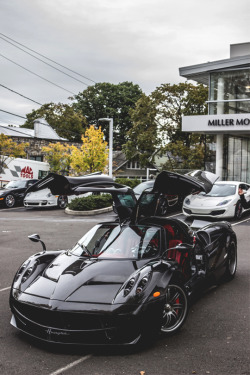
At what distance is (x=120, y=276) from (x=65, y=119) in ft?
188

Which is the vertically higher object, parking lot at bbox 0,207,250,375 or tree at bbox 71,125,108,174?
tree at bbox 71,125,108,174

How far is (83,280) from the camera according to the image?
15.6ft

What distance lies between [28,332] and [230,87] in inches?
1002

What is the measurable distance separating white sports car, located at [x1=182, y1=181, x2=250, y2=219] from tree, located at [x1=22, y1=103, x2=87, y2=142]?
144 feet

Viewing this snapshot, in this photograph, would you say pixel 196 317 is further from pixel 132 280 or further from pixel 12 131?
pixel 12 131

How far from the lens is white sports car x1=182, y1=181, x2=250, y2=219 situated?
15.3 metres

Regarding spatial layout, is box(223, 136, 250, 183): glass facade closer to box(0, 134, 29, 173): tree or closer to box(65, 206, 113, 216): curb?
box(65, 206, 113, 216): curb

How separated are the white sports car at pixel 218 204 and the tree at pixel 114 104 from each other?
44.4 meters

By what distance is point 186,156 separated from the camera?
35.9 meters

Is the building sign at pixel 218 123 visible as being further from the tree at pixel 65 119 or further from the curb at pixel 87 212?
the tree at pixel 65 119

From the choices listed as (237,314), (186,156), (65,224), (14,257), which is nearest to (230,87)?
(186,156)

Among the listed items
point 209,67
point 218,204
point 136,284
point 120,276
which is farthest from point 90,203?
point 136,284

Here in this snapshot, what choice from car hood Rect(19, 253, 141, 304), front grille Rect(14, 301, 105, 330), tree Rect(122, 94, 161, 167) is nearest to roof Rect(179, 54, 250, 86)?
tree Rect(122, 94, 161, 167)

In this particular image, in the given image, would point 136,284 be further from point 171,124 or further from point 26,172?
point 171,124
